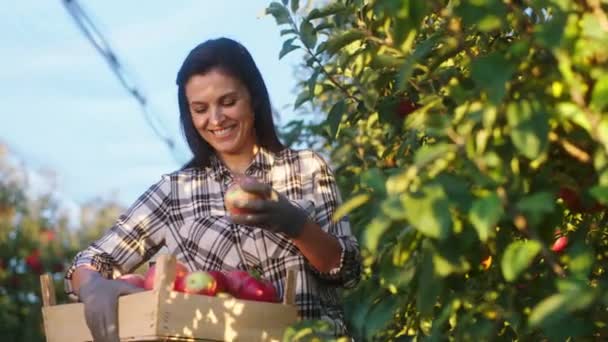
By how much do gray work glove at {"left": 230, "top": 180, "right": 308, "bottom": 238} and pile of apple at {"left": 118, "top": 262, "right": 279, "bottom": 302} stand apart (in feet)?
0.48

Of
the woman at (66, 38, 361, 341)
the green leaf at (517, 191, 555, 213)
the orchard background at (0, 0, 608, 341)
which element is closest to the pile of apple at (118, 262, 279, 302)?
the woman at (66, 38, 361, 341)

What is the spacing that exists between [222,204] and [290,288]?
18.2 inches

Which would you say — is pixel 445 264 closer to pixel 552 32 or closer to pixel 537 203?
pixel 537 203

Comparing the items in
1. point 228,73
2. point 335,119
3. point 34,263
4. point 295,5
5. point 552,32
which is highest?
point 34,263

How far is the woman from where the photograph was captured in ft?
10.3

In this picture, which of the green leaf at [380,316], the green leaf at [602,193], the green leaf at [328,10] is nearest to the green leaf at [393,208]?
the green leaf at [602,193]

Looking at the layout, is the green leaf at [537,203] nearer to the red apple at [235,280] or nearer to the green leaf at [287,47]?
the red apple at [235,280]

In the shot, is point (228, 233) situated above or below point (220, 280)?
above

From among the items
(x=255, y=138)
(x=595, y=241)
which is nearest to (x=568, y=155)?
(x=595, y=241)

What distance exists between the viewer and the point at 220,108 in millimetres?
3248

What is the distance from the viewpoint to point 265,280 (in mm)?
3059

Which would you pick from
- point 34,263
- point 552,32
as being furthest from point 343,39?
point 34,263

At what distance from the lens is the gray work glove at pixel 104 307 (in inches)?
110

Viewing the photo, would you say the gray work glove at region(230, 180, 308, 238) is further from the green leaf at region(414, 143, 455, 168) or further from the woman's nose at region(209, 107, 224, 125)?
the green leaf at region(414, 143, 455, 168)
